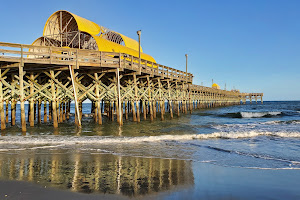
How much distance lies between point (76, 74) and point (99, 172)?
1132cm

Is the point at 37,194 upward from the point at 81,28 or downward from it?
downward

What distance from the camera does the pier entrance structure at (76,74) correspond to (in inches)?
594

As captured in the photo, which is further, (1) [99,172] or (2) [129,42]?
(2) [129,42]

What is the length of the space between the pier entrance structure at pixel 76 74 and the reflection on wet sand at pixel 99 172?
26.5 feet

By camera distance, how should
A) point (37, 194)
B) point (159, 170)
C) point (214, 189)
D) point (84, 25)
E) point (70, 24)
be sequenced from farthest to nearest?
point (70, 24) < point (84, 25) < point (159, 170) < point (214, 189) < point (37, 194)

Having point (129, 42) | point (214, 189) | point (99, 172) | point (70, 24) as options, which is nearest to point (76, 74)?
point (70, 24)

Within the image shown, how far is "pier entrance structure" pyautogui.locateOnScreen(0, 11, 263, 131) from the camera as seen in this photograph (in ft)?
49.5

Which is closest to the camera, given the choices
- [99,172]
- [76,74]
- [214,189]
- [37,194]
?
[37,194]

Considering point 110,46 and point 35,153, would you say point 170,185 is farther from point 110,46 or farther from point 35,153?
point 110,46

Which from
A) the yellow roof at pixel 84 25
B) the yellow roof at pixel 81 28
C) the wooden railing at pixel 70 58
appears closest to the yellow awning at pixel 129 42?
the yellow roof at pixel 81 28

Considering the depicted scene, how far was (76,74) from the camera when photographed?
54.0ft

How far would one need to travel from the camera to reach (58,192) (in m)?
4.89

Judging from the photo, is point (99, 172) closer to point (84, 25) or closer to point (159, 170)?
point (159, 170)

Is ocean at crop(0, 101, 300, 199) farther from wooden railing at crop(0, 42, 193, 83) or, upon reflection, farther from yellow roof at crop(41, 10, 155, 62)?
yellow roof at crop(41, 10, 155, 62)
